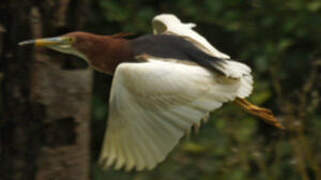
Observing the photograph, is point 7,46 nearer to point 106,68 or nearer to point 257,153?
point 106,68

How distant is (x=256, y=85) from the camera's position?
3756 mm

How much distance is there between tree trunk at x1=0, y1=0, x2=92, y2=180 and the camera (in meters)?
2.39

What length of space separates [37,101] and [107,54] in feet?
1.00

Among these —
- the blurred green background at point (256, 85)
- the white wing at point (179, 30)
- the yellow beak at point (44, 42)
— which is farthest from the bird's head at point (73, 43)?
the blurred green background at point (256, 85)

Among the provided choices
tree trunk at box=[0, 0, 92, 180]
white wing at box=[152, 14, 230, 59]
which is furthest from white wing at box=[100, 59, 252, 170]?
white wing at box=[152, 14, 230, 59]

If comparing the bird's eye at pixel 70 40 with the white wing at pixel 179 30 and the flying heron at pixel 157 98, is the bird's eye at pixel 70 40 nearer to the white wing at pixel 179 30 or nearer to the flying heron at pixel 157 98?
the flying heron at pixel 157 98

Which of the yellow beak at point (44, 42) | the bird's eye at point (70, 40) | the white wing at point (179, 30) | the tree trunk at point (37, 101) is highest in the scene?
the white wing at point (179, 30)

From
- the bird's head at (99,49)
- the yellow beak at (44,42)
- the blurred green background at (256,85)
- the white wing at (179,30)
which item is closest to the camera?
the yellow beak at (44,42)

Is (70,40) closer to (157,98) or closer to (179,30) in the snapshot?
(157,98)

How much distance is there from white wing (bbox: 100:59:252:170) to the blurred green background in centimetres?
101

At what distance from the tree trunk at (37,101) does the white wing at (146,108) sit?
224 mm

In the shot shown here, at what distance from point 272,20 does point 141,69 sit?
1.94 meters

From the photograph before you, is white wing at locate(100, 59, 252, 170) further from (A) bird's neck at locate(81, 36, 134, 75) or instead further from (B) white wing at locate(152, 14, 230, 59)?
(B) white wing at locate(152, 14, 230, 59)

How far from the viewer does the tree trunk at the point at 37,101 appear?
7.83ft
